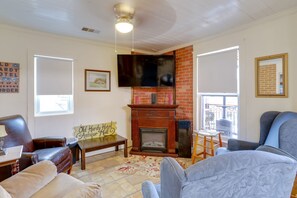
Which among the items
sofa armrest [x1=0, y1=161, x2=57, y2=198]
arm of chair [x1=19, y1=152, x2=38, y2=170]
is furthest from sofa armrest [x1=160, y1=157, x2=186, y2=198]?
arm of chair [x1=19, y1=152, x2=38, y2=170]

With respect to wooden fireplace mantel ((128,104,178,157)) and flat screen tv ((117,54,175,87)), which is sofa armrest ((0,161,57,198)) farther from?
flat screen tv ((117,54,175,87))

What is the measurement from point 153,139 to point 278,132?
228 cm

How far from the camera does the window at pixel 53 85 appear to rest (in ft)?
9.64

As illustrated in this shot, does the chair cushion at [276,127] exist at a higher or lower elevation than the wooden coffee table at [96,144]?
higher

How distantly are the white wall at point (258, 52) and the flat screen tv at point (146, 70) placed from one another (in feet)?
3.83

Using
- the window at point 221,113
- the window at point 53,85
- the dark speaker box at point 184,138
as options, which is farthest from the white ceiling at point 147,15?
the dark speaker box at point 184,138

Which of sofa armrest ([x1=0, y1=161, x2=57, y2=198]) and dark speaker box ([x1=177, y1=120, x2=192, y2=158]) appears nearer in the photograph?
sofa armrest ([x1=0, y1=161, x2=57, y2=198])

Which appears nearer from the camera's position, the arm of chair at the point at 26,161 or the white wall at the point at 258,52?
the arm of chair at the point at 26,161

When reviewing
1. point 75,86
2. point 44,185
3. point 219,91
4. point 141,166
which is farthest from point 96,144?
point 219,91

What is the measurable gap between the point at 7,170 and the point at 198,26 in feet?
10.6

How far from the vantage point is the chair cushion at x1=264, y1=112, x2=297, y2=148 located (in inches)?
77.7

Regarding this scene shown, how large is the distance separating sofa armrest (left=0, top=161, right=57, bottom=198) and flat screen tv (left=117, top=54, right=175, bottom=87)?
2.44 meters

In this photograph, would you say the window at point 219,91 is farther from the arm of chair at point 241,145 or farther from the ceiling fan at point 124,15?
the ceiling fan at point 124,15

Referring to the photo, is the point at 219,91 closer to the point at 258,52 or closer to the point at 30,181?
the point at 258,52
